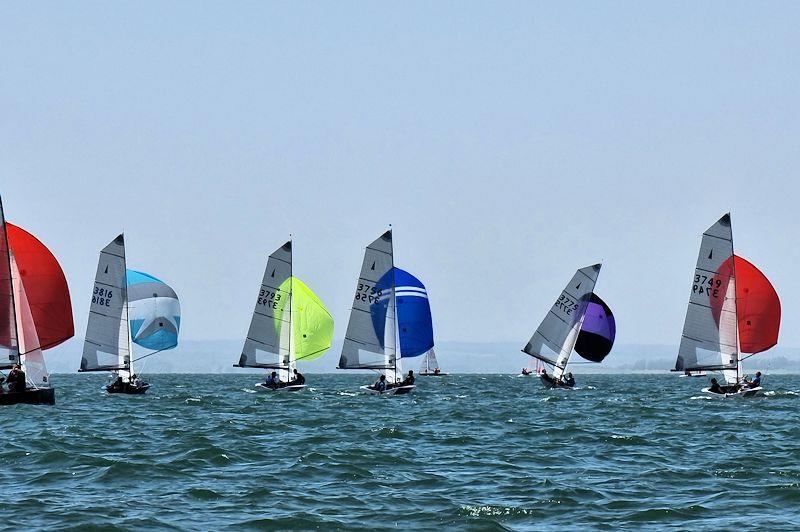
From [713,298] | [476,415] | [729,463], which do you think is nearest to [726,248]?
[713,298]

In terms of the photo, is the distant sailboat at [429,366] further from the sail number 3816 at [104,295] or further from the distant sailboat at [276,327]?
the sail number 3816 at [104,295]

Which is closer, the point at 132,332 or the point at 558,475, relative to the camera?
the point at 558,475

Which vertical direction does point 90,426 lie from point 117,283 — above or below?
below

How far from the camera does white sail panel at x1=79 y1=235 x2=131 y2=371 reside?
206 ft

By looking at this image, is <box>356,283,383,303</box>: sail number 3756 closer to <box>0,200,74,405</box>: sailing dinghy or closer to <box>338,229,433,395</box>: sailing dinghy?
<box>338,229,433,395</box>: sailing dinghy

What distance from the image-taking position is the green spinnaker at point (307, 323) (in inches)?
2751

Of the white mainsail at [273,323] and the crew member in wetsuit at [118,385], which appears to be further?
the white mainsail at [273,323]

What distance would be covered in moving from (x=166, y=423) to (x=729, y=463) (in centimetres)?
2062

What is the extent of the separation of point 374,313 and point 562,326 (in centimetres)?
1583

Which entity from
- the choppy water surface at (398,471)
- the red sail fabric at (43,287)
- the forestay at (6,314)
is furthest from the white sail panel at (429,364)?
the forestay at (6,314)

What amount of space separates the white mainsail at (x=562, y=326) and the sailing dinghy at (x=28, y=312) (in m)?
31.8

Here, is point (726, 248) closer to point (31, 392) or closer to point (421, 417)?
point (421, 417)

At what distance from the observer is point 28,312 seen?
47.2m

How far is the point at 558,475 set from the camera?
26.8 meters
